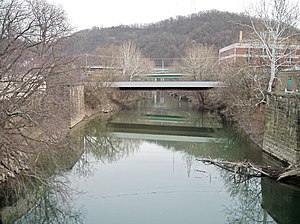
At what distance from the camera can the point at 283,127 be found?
15000 millimetres

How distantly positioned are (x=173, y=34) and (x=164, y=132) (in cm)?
6043

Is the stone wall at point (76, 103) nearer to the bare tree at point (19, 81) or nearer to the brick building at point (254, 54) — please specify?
the brick building at point (254, 54)

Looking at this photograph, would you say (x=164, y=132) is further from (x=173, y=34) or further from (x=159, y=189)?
(x=173, y=34)

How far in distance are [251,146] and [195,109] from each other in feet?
60.9

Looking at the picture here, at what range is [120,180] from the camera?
13633mm

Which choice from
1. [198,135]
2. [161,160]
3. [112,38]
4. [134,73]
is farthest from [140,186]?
[112,38]

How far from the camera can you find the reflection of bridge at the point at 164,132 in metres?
22.7

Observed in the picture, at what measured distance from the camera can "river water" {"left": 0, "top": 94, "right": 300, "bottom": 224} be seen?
10.4 metres

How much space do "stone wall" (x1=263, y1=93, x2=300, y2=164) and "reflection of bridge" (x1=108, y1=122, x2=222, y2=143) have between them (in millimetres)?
5022

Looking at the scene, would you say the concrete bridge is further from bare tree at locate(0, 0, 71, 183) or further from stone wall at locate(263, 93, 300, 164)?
bare tree at locate(0, 0, 71, 183)

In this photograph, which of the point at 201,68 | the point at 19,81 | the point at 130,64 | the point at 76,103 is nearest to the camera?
the point at 19,81

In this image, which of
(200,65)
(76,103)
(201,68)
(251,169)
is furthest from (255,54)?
(200,65)

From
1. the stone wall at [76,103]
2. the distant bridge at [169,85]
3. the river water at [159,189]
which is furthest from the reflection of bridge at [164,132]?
the distant bridge at [169,85]

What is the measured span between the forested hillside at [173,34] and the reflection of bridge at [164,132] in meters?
43.6
